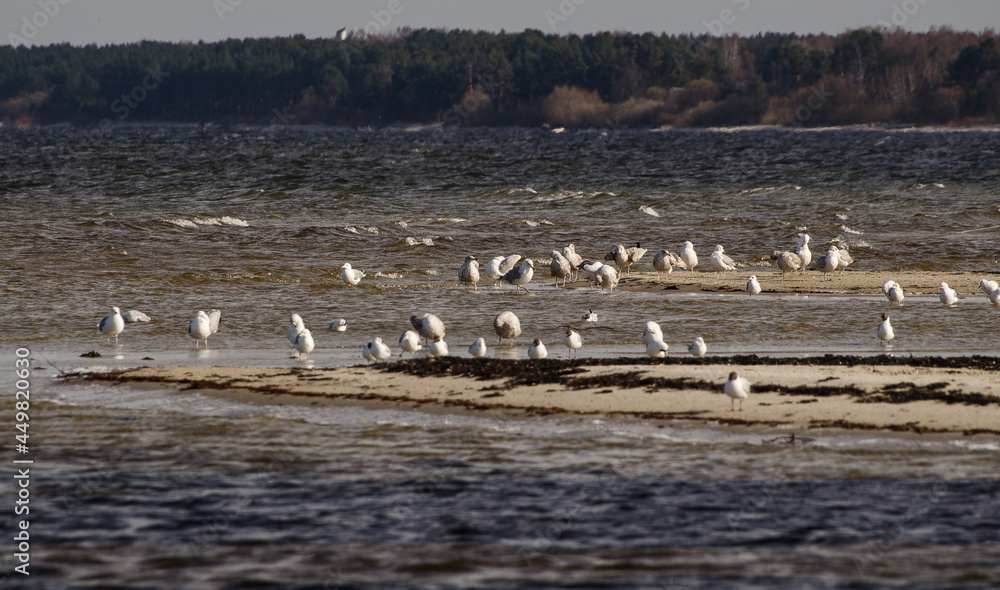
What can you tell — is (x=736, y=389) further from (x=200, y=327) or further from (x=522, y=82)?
(x=522, y=82)

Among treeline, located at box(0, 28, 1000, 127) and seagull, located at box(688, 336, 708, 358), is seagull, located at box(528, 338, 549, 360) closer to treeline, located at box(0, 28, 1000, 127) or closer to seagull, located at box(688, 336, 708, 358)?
seagull, located at box(688, 336, 708, 358)

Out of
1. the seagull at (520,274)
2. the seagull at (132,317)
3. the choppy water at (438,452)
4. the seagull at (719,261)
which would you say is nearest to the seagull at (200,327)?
the choppy water at (438,452)

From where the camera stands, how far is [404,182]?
4794 centimetres

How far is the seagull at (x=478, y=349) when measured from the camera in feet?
39.4

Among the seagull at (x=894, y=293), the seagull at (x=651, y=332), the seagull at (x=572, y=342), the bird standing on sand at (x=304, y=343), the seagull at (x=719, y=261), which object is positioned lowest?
the seagull at (x=719, y=261)

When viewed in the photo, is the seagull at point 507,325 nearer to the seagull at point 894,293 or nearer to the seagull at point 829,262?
the seagull at point 894,293

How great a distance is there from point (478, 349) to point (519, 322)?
2.35 meters

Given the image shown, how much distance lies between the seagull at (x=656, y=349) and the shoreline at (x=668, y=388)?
344 mm

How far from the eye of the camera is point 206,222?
31.4 m

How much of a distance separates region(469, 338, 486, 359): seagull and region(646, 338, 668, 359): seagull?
72.0 inches

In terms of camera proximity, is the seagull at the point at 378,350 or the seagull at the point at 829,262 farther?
the seagull at the point at 829,262

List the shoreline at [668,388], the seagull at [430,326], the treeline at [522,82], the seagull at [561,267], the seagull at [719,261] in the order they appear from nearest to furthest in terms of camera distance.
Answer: the shoreline at [668,388], the seagull at [430,326], the seagull at [561,267], the seagull at [719,261], the treeline at [522,82]

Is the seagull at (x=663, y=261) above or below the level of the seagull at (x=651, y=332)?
below

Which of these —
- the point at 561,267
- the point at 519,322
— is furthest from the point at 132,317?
the point at 561,267
